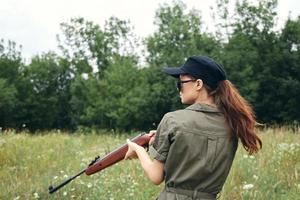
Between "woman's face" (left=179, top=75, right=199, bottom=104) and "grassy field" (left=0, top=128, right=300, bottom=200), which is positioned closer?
"woman's face" (left=179, top=75, right=199, bottom=104)

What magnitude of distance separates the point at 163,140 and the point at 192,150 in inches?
5.9

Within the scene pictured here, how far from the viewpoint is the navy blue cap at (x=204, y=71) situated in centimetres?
288

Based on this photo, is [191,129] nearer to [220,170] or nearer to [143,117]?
[220,170]

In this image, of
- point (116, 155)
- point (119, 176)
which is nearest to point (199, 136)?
point (116, 155)

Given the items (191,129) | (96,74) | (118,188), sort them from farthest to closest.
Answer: (96,74), (118,188), (191,129)

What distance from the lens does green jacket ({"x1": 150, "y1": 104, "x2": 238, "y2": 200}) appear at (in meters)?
2.73

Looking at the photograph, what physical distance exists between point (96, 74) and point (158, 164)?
2118 inches

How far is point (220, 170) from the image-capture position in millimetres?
2840

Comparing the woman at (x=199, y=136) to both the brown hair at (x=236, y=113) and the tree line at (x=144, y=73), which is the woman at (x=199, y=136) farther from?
the tree line at (x=144, y=73)

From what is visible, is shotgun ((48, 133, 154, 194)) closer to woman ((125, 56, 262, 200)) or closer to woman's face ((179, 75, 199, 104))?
woman ((125, 56, 262, 200))

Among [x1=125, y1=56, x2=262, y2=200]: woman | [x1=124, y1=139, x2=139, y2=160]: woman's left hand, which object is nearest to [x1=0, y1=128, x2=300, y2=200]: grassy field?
[x1=124, y1=139, x2=139, y2=160]: woman's left hand

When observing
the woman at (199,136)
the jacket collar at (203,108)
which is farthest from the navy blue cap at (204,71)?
the jacket collar at (203,108)

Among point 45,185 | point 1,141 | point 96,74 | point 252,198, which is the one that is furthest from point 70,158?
point 96,74

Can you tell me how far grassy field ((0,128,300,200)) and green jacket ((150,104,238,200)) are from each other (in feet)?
9.33
